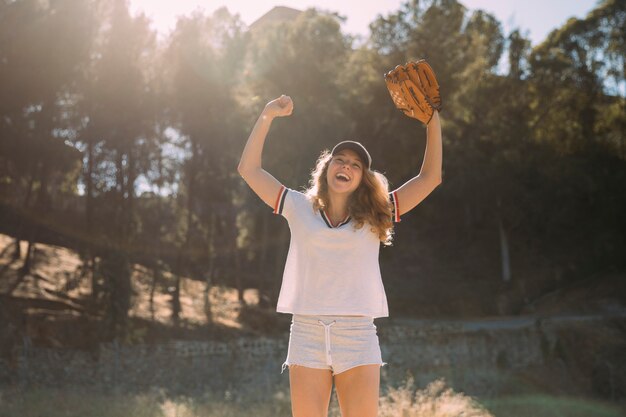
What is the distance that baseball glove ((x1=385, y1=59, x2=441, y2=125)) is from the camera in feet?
11.0

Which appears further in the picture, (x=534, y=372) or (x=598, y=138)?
(x=598, y=138)

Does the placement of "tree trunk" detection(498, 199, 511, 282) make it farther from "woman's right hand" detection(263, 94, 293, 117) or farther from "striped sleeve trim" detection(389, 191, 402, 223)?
"woman's right hand" detection(263, 94, 293, 117)

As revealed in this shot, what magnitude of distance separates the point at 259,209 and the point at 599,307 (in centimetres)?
1234

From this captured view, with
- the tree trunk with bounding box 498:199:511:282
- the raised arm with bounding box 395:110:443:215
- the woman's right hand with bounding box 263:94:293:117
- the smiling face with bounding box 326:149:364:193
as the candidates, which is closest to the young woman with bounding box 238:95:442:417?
the smiling face with bounding box 326:149:364:193

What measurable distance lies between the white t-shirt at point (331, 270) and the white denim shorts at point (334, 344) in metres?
0.04

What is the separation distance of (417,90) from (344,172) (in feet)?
1.92

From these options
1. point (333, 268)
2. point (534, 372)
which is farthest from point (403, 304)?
point (333, 268)

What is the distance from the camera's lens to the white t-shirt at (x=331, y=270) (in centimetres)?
288

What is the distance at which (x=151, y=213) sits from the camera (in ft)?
69.5

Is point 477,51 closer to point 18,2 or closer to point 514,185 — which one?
point 514,185

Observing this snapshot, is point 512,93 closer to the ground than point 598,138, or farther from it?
farther from it

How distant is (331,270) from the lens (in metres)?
2.89

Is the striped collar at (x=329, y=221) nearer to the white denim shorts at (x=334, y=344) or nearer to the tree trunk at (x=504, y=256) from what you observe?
the white denim shorts at (x=334, y=344)

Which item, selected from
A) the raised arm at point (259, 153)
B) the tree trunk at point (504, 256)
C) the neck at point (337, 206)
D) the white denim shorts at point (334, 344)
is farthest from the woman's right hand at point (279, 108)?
the tree trunk at point (504, 256)
